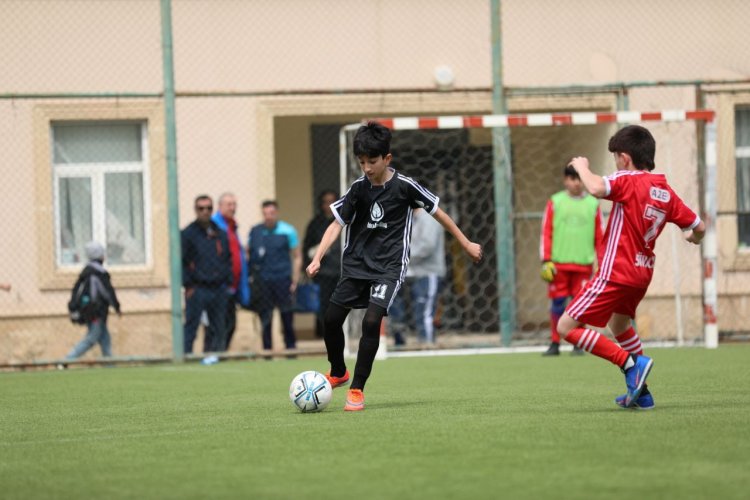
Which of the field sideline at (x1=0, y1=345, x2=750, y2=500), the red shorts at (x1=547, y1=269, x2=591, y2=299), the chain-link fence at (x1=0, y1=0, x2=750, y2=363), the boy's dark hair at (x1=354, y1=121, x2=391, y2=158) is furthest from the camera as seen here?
the chain-link fence at (x1=0, y1=0, x2=750, y2=363)

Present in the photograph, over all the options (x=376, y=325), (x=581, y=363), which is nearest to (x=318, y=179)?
(x=581, y=363)

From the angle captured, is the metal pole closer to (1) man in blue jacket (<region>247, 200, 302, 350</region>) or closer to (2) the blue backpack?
(1) man in blue jacket (<region>247, 200, 302, 350</region>)

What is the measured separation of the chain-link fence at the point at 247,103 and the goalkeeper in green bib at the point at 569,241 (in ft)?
7.90

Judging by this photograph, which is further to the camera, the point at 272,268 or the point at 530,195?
the point at 530,195

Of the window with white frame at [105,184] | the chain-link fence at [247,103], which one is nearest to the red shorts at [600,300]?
the chain-link fence at [247,103]

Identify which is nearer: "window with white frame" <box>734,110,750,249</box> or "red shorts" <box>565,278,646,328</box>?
"red shorts" <box>565,278,646,328</box>

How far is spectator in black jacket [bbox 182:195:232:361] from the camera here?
15430mm

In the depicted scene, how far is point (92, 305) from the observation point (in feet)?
49.7

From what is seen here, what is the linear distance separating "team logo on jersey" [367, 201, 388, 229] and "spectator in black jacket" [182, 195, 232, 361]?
695 cm

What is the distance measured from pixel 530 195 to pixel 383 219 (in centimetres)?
1047

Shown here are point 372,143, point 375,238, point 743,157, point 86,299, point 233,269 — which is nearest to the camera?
point 372,143

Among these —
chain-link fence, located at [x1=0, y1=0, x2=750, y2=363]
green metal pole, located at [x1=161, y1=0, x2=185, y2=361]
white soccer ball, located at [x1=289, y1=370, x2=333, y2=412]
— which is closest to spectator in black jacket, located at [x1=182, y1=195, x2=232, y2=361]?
green metal pole, located at [x1=161, y1=0, x2=185, y2=361]

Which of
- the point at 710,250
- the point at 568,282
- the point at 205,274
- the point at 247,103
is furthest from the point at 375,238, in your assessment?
the point at 247,103

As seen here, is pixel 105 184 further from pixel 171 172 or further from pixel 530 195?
pixel 530 195
